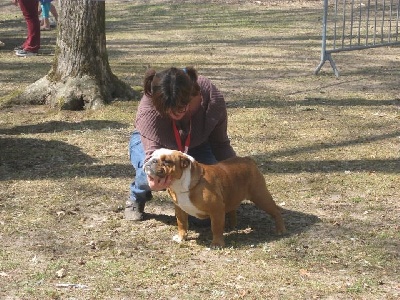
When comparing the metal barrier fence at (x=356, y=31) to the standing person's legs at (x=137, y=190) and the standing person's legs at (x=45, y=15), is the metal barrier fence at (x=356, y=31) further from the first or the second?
the standing person's legs at (x=137, y=190)

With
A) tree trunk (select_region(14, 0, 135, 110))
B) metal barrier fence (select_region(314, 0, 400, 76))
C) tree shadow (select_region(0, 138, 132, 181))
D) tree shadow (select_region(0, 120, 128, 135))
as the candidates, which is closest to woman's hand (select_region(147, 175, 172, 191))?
tree shadow (select_region(0, 138, 132, 181))

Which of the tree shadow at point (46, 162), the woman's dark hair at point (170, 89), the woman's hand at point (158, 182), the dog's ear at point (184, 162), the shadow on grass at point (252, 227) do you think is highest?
the woman's dark hair at point (170, 89)

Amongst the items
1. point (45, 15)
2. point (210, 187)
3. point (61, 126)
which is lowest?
point (61, 126)

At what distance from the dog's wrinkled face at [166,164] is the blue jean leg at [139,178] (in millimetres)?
695

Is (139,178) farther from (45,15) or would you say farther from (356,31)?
(45,15)

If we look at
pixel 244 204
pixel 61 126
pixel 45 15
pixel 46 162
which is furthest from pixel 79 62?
pixel 45 15

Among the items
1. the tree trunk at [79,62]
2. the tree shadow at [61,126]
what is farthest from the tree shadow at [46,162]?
the tree trunk at [79,62]

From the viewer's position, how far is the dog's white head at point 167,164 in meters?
4.43

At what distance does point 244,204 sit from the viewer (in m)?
5.68

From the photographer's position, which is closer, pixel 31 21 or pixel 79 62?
pixel 79 62

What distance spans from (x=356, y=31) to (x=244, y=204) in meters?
10.0

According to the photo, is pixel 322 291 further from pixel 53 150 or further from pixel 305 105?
pixel 305 105

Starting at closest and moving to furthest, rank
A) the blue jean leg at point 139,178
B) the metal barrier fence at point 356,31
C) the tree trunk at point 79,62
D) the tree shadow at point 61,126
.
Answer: the blue jean leg at point 139,178 < the tree shadow at point 61,126 < the tree trunk at point 79,62 < the metal barrier fence at point 356,31

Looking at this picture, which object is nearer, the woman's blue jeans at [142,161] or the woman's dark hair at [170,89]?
the woman's dark hair at [170,89]
